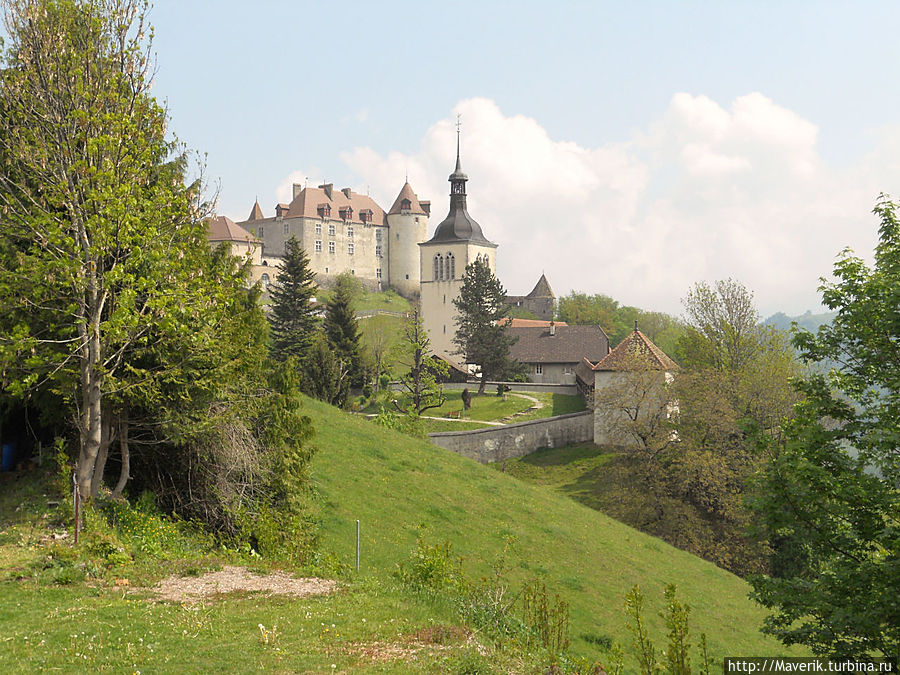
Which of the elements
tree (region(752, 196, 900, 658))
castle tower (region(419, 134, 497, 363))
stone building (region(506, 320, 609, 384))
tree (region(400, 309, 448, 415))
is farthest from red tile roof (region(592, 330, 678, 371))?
castle tower (region(419, 134, 497, 363))

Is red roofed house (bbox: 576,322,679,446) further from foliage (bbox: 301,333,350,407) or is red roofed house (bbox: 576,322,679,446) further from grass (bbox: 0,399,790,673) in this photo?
foliage (bbox: 301,333,350,407)

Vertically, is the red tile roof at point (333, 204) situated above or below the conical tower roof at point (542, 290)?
above

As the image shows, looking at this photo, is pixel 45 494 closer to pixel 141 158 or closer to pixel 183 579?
pixel 183 579

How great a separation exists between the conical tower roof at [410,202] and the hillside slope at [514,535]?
358 feet

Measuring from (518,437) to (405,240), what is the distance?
90.7 meters

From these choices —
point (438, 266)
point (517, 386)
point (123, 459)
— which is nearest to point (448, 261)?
point (438, 266)

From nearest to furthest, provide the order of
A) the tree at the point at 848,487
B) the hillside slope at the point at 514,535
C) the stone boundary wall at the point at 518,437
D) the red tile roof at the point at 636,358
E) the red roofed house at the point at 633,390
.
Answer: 1. the tree at the point at 848,487
2. the hillside slope at the point at 514,535
3. the red roofed house at the point at 633,390
4. the stone boundary wall at the point at 518,437
5. the red tile roof at the point at 636,358

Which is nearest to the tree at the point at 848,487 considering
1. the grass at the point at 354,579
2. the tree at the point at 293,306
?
the grass at the point at 354,579

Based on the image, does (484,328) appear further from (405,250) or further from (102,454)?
(405,250)

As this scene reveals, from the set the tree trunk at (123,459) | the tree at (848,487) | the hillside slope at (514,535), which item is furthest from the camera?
the hillside slope at (514,535)

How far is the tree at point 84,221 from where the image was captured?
14367 millimetres

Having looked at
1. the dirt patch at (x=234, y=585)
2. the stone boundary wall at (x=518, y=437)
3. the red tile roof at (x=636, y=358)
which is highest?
the red tile roof at (x=636, y=358)

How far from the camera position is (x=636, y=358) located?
46.2 meters

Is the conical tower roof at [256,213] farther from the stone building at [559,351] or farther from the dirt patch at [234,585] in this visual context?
the dirt patch at [234,585]
